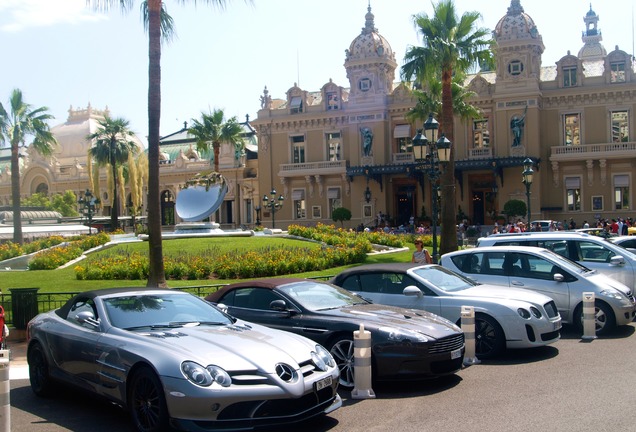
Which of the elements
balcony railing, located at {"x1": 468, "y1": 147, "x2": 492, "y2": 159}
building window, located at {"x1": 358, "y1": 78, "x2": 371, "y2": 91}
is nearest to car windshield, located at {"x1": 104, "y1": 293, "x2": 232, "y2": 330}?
balcony railing, located at {"x1": 468, "y1": 147, "x2": 492, "y2": 159}

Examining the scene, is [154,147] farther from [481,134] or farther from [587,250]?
[481,134]

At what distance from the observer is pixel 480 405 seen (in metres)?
7.71

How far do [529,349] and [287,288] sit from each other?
168 inches

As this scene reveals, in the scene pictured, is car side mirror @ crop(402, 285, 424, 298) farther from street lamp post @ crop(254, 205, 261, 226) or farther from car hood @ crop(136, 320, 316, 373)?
street lamp post @ crop(254, 205, 261, 226)

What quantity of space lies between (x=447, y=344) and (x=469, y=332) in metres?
1.36

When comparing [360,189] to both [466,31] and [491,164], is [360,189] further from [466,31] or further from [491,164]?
[466,31]

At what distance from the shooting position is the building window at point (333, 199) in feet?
178

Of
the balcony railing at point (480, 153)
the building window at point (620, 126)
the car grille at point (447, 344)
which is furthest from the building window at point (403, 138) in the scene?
the car grille at point (447, 344)

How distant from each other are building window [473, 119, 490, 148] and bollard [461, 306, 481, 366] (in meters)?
41.1

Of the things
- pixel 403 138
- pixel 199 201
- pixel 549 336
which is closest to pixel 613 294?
pixel 549 336

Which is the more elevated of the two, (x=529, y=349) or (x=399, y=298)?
(x=399, y=298)

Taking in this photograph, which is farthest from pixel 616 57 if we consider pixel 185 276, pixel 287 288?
pixel 287 288

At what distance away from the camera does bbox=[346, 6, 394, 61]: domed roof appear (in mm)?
51844

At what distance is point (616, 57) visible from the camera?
4706 centimetres
